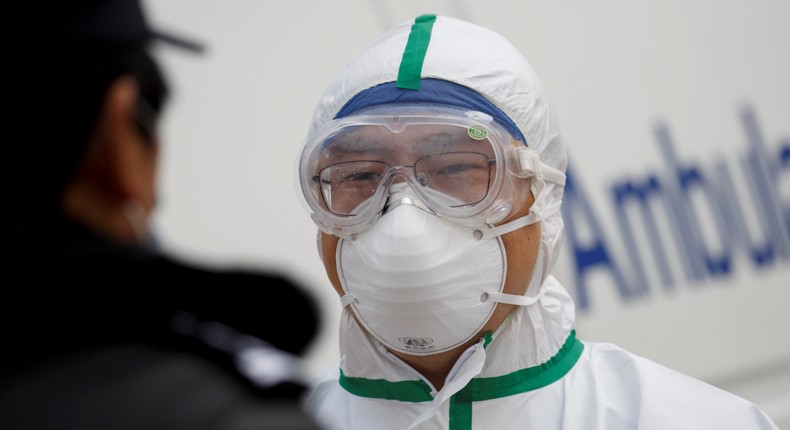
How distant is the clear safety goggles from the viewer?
6.73 ft

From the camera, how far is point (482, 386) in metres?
2.11

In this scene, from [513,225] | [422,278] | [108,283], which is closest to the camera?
[108,283]

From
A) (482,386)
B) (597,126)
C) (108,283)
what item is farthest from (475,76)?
(108,283)

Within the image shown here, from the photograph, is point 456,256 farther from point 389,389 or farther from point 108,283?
point 108,283

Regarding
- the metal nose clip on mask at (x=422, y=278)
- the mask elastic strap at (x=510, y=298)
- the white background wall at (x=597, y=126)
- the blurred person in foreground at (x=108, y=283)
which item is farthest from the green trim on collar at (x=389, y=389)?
the blurred person in foreground at (x=108, y=283)

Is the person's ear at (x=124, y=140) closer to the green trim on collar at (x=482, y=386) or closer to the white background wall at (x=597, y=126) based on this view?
the green trim on collar at (x=482, y=386)

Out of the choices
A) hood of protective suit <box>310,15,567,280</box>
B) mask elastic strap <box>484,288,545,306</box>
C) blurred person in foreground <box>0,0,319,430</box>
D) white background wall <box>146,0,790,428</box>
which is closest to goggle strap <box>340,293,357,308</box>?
mask elastic strap <box>484,288,545,306</box>

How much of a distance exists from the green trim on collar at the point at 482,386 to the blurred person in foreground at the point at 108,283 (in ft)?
3.35

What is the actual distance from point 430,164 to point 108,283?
1.15m

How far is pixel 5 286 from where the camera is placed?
990 mm

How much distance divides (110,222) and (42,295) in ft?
0.45

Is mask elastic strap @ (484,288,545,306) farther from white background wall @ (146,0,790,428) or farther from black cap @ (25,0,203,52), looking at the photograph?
black cap @ (25,0,203,52)

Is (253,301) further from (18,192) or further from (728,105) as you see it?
(728,105)

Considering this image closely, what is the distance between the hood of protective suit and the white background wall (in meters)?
0.61
